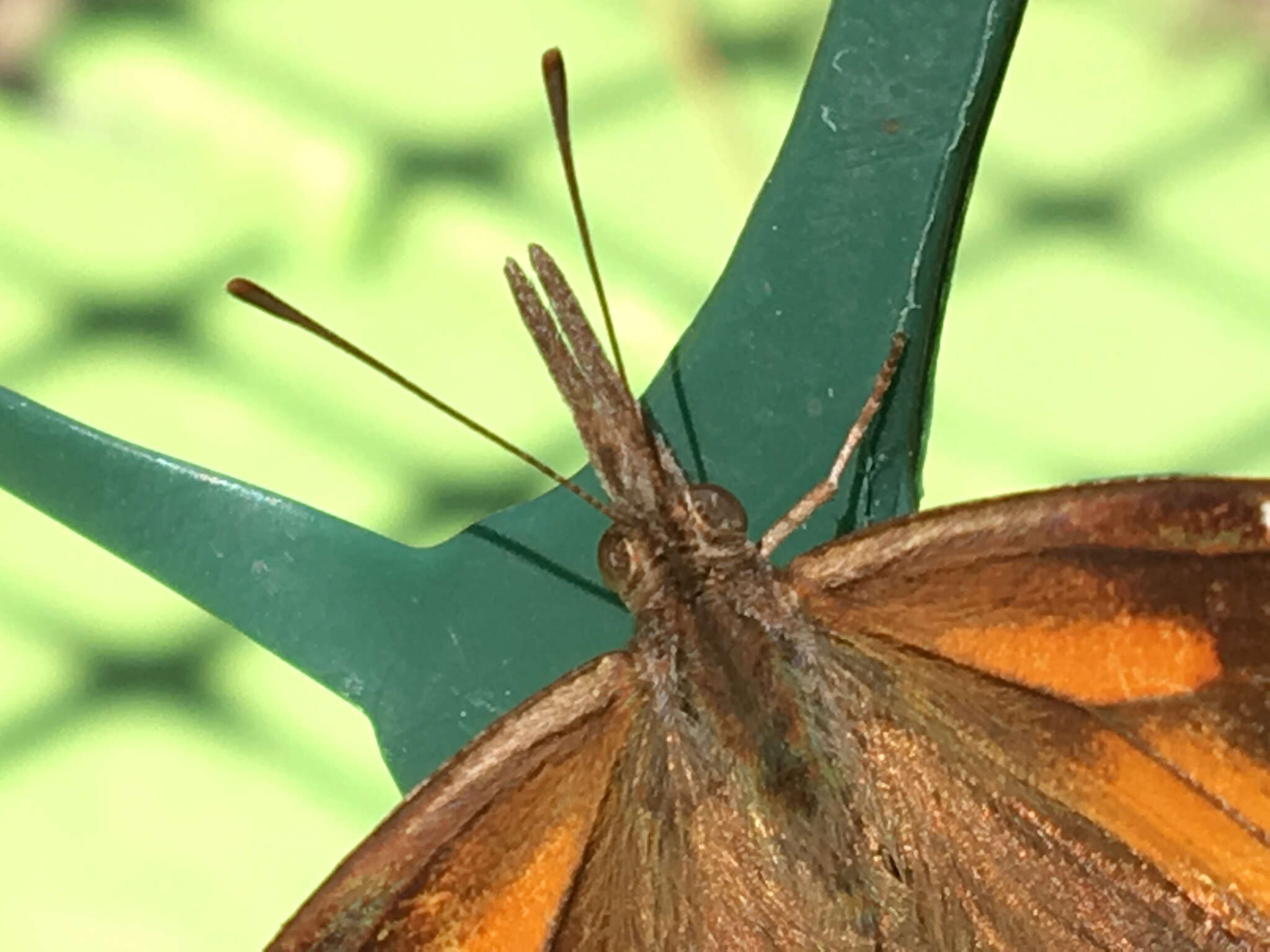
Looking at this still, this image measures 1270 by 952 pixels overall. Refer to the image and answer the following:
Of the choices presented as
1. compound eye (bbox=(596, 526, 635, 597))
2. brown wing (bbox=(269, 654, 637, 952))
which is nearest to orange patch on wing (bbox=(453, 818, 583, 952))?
brown wing (bbox=(269, 654, 637, 952))

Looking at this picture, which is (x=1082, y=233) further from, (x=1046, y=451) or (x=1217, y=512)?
(x=1217, y=512)

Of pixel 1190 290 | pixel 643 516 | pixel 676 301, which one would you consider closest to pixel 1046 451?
pixel 1190 290

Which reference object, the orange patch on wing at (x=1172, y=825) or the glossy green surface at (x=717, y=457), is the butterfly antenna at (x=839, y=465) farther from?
the orange patch on wing at (x=1172, y=825)

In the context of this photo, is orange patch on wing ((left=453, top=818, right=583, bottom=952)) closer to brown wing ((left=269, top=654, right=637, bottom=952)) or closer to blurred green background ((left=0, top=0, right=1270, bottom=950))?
brown wing ((left=269, top=654, right=637, bottom=952))

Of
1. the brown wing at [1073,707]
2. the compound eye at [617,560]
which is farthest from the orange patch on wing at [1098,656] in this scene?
the compound eye at [617,560]

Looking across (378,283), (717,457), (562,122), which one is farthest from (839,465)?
(378,283)
